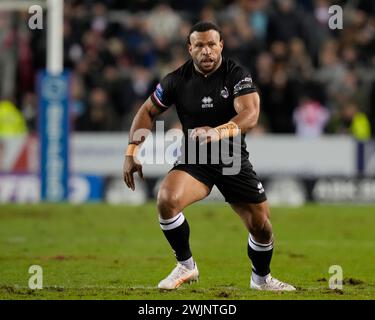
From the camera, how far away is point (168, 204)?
30.1ft

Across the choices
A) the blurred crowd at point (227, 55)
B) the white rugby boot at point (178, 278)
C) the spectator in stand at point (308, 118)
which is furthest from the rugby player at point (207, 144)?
the spectator in stand at point (308, 118)

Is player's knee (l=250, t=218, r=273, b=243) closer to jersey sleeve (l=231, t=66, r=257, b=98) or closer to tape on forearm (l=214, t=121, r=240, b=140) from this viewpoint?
tape on forearm (l=214, t=121, r=240, b=140)

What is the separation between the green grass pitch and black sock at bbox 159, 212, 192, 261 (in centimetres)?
34

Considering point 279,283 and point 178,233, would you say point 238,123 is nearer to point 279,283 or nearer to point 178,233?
point 178,233

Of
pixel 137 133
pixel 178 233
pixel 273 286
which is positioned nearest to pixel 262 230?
Answer: pixel 273 286

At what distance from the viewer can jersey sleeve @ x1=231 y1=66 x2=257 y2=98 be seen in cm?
922

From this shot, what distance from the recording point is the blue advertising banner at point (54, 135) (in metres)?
18.8

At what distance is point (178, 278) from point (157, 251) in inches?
152

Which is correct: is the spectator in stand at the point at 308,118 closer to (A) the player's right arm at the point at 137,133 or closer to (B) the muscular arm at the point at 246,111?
(A) the player's right arm at the point at 137,133

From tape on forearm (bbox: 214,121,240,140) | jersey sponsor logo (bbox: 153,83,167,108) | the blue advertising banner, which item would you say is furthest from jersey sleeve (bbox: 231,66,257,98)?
the blue advertising banner

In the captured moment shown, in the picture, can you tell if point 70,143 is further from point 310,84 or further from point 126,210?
point 310,84
